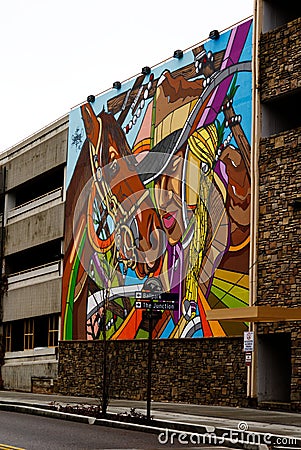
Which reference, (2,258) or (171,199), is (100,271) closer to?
(171,199)

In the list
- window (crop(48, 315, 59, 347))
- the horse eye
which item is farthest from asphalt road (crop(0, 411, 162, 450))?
window (crop(48, 315, 59, 347))

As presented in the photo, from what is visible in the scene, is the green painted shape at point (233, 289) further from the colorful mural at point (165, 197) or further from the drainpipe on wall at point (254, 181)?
the drainpipe on wall at point (254, 181)

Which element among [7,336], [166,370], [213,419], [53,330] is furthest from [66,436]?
[7,336]

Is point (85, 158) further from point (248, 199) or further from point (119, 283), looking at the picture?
point (248, 199)

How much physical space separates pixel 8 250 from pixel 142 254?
1370cm

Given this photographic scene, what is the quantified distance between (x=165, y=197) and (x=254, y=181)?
530 centimetres

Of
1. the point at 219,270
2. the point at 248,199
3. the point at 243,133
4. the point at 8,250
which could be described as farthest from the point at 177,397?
the point at 8,250

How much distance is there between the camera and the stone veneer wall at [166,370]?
29547 millimetres

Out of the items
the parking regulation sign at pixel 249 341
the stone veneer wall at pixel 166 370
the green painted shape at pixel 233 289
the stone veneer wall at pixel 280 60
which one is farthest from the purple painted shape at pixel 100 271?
the stone veneer wall at pixel 280 60

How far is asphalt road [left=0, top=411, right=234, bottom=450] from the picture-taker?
16547 millimetres

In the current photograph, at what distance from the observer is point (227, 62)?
31.3 metres

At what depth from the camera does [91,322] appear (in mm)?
37656

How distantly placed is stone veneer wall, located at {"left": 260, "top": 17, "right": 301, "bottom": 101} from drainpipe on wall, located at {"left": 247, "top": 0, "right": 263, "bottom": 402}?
228mm

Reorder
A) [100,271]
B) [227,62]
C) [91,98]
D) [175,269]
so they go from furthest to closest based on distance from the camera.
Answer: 1. [91,98]
2. [100,271]
3. [175,269]
4. [227,62]
